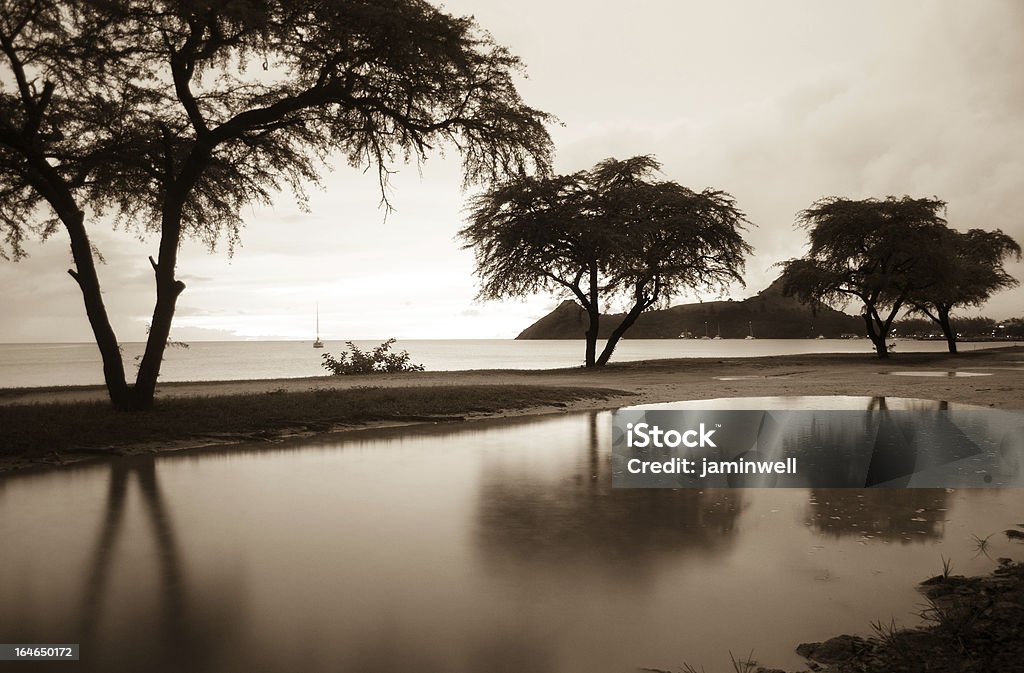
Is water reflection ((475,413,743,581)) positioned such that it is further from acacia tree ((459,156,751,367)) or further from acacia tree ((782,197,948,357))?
acacia tree ((782,197,948,357))

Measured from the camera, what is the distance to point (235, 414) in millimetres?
14086

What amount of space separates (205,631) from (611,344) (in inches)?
1346

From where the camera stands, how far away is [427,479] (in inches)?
370

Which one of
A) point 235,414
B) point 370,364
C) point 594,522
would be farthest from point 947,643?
point 370,364

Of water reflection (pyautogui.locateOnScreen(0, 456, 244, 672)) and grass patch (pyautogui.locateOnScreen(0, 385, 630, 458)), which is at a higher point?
grass patch (pyautogui.locateOnScreen(0, 385, 630, 458))

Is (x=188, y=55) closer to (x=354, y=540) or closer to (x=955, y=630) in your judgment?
(x=354, y=540)

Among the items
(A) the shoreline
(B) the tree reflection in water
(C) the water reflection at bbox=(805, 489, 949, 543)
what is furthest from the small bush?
(B) the tree reflection in water

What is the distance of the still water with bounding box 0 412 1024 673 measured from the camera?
428 cm

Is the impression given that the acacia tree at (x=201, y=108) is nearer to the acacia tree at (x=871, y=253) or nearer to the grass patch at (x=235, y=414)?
the grass patch at (x=235, y=414)

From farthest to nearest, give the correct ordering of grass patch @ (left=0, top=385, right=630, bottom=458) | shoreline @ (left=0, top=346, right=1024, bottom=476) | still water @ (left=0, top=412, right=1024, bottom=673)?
shoreline @ (left=0, top=346, right=1024, bottom=476) < grass patch @ (left=0, top=385, right=630, bottom=458) < still water @ (left=0, top=412, right=1024, bottom=673)

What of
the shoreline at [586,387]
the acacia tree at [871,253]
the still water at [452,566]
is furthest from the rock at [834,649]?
the acacia tree at [871,253]

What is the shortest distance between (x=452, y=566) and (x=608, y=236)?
27077mm

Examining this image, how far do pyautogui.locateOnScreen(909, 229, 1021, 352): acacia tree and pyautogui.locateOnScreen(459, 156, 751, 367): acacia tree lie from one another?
13469 mm

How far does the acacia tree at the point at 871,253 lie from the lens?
133 feet
